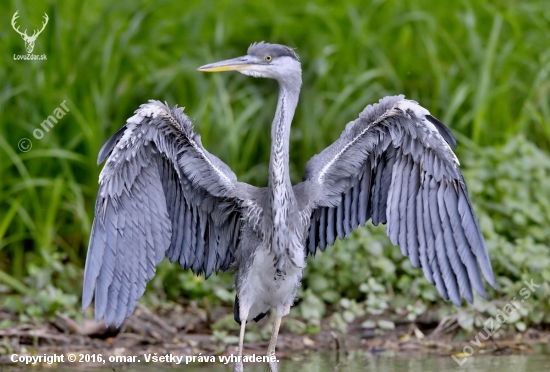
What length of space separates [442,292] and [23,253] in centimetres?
380

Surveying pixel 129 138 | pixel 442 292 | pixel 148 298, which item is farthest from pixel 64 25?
pixel 442 292

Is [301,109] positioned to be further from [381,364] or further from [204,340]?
[381,364]

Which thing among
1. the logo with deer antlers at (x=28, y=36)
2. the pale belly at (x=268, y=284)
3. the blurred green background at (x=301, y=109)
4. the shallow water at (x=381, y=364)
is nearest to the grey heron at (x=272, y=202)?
the pale belly at (x=268, y=284)

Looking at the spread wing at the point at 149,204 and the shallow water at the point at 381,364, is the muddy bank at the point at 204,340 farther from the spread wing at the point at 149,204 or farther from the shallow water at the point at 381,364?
the spread wing at the point at 149,204

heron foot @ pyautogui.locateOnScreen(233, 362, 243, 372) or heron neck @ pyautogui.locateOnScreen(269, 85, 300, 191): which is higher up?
heron neck @ pyautogui.locateOnScreen(269, 85, 300, 191)

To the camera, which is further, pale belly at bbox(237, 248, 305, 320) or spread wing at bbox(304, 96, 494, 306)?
pale belly at bbox(237, 248, 305, 320)

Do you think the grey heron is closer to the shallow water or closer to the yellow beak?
the yellow beak

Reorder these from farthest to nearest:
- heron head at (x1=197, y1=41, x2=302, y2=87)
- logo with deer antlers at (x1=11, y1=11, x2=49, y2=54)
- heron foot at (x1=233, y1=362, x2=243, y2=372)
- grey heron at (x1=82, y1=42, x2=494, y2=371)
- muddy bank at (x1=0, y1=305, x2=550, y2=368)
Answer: logo with deer antlers at (x1=11, y1=11, x2=49, y2=54) → muddy bank at (x1=0, y1=305, x2=550, y2=368) → heron head at (x1=197, y1=41, x2=302, y2=87) → heron foot at (x1=233, y1=362, x2=243, y2=372) → grey heron at (x1=82, y1=42, x2=494, y2=371)

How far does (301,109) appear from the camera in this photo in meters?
8.43

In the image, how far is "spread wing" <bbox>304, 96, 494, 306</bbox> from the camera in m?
5.16

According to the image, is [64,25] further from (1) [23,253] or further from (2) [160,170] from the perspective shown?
(2) [160,170]

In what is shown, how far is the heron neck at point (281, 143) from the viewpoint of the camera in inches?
208

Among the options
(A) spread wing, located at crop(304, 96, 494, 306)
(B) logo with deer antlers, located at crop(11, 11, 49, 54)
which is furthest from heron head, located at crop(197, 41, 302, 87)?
(B) logo with deer antlers, located at crop(11, 11, 49, 54)

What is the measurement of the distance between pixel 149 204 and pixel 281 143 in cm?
91
